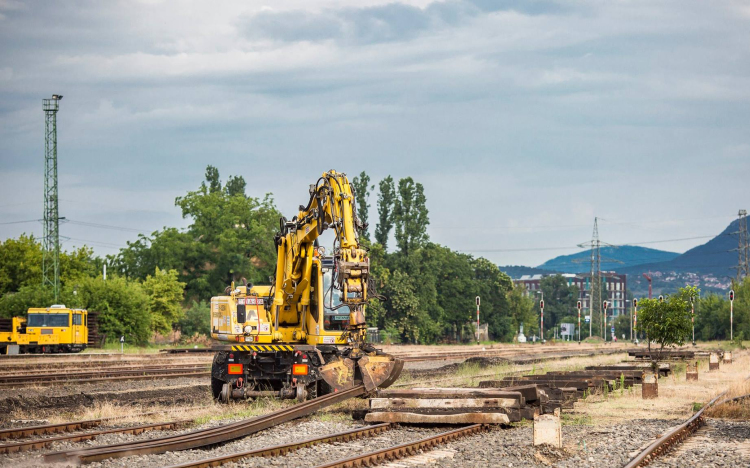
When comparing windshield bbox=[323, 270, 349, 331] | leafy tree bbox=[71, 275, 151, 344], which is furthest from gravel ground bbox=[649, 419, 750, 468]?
leafy tree bbox=[71, 275, 151, 344]

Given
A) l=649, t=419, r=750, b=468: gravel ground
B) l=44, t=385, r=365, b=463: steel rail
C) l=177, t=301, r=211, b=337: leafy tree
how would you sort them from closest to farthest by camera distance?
l=44, t=385, r=365, b=463: steel rail
l=649, t=419, r=750, b=468: gravel ground
l=177, t=301, r=211, b=337: leafy tree

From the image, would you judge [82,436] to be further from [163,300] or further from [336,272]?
[163,300]

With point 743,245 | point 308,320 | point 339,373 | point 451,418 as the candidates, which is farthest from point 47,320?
point 743,245

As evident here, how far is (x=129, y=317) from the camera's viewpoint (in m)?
56.8

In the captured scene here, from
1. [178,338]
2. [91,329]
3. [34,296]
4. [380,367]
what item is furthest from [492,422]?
[178,338]

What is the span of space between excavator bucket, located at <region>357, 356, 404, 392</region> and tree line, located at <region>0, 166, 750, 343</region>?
40867 mm

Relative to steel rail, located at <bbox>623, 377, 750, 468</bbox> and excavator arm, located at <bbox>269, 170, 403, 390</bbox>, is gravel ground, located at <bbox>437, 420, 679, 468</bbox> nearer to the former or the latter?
steel rail, located at <bbox>623, 377, 750, 468</bbox>

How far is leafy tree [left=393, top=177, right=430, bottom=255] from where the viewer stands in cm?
9150

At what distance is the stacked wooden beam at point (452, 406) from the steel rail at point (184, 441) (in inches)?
61.6

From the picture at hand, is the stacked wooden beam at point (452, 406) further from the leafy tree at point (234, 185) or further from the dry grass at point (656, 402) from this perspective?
the leafy tree at point (234, 185)

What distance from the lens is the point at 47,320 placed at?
1825 inches

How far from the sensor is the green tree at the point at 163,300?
Result: 64.5m

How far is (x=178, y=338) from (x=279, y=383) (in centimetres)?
4872

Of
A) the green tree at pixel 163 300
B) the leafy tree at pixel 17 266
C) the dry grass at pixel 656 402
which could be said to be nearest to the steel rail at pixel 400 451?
the dry grass at pixel 656 402
